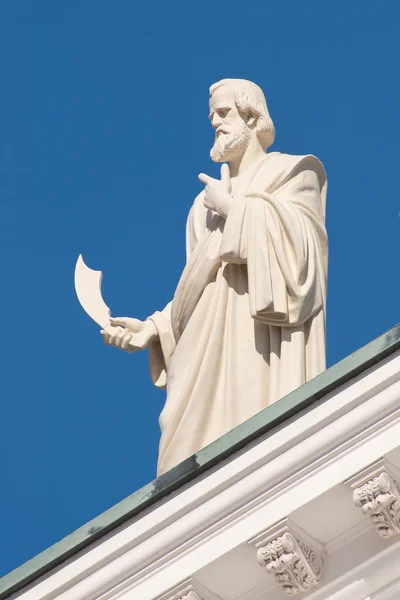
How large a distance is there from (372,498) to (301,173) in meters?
4.86

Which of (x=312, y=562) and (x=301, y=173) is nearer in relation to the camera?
(x=312, y=562)

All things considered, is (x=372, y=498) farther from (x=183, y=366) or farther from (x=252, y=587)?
(x=183, y=366)

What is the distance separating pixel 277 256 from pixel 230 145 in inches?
47.3

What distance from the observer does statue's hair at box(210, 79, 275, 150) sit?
48.4 feet

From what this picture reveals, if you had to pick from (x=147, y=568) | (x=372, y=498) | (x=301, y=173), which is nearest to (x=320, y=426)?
(x=372, y=498)

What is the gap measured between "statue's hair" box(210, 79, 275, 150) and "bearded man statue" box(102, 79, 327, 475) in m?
0.01

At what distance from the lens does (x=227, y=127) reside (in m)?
14.7

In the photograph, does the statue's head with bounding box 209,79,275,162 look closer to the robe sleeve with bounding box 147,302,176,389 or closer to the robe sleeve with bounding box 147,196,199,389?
the robe sleeve with bounding box 147,196,199,389

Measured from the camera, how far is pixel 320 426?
10.1 meters

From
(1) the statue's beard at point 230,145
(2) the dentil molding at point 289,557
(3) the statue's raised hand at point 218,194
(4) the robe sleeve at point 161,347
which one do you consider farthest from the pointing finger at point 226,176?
(2) the dentil molding at point 289,557

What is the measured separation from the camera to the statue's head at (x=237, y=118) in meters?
14.6

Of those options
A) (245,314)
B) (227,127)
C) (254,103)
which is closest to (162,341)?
(245,314)

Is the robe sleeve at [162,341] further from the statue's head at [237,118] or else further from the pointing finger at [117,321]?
the statue's head at [237,118]

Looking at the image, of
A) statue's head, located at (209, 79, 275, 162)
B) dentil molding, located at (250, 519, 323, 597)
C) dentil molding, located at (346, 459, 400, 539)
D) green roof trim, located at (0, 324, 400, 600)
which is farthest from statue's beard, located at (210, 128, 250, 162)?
dentil molding, located at (346, 459, 400, 539)
